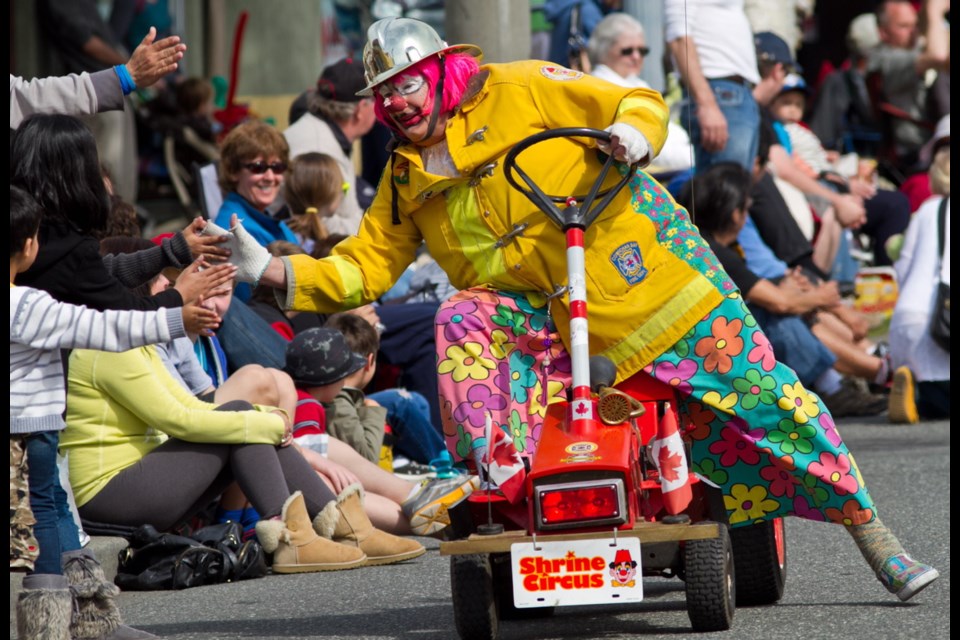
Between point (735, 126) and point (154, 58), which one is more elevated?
point (154, 58)

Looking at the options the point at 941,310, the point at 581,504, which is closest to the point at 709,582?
the point at 581,504

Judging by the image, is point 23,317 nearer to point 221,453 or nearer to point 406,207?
point 406,207

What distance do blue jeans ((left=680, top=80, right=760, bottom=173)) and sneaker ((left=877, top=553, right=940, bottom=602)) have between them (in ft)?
17.8

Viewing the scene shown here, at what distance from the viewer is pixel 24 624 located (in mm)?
4930

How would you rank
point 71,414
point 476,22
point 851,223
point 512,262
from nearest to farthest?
point 512,262 → point 71,414 → point 476,22 → point 851,223

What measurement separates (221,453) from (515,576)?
7.43 feet

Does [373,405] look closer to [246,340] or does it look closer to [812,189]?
[246,340]

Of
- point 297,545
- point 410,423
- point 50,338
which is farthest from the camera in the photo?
point 410,423

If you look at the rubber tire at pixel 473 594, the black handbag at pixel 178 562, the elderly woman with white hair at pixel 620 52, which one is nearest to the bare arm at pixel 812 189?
the elderly woman with white hair at pixel 620 52

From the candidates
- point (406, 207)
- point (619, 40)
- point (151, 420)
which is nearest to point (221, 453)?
point (151, 420)

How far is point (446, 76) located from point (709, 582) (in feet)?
5.48

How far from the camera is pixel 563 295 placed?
5.34 meters

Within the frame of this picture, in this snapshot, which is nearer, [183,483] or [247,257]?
[247,257]

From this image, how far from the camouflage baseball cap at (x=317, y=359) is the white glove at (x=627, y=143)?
3040 mm
